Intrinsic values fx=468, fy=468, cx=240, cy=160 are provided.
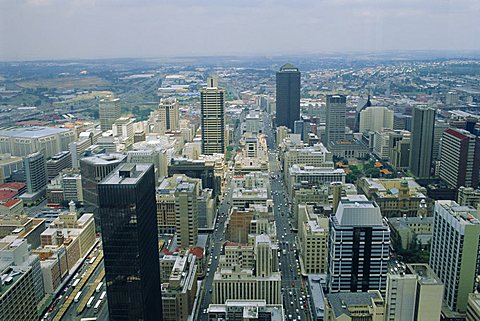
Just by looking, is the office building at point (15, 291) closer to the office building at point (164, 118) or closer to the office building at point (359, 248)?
the office building at point (359, 248)

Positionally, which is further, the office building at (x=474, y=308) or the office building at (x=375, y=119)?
the office building at (x=375, y=119)

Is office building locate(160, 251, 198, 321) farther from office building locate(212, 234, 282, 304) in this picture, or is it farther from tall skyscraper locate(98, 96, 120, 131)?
tall skyscraper locate(98, 96, 120, 131)

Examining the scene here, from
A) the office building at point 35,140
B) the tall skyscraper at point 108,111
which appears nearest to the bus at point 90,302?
the office building at point 35,140

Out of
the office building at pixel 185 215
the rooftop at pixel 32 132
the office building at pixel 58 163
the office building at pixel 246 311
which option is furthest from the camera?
the office building at pixel 58 163

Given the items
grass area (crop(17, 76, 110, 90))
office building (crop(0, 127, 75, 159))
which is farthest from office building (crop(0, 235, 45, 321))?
office building (crop(0, 127, 75, 159))

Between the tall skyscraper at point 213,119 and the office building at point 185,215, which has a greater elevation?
the tall skyscraper at point 213,119

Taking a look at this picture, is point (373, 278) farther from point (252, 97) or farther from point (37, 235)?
point (252, 97)

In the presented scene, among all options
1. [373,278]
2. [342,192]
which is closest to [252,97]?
[342,192]

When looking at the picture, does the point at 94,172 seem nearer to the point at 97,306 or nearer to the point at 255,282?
the point at 97,306
